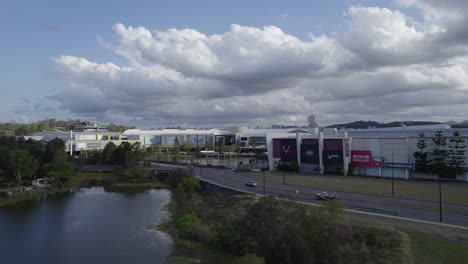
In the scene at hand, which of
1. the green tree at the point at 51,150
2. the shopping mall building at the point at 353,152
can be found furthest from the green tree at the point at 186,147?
the shopping mall building at the point at 353,152

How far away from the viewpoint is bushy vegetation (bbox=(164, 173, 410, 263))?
22.1 metres

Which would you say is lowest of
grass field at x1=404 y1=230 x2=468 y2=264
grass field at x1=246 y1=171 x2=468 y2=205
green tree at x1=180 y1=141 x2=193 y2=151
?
grass field at x1=404 y1=230 x2=468 y2=264

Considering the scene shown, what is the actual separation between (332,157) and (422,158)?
14225 mm

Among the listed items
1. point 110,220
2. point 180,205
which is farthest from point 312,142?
point 110,220

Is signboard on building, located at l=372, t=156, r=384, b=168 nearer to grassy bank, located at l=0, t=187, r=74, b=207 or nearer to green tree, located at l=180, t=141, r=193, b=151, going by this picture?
grassy bank, located at l=0, t=187, r=74, b=207

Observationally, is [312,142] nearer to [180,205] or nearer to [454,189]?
[454,189]

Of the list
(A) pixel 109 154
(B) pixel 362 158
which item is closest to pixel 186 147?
(A) pixel 109 154

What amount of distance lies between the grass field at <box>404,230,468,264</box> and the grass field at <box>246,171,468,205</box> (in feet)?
47.1

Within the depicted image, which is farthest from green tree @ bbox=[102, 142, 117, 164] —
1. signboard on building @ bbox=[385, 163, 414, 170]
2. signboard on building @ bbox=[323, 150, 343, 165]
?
signboard on building @ bbox=[385, 163, 414, 170]

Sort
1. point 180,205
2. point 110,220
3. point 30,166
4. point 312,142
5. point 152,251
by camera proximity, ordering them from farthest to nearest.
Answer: point 312,142 → point 30,166 → point 180,205 → point 110,220 → point 152,251

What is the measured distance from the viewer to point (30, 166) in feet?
193

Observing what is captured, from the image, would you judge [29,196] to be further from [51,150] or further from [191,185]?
[191,185]

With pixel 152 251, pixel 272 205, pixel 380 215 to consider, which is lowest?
pixel 152 251

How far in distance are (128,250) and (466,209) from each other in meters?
29.8
